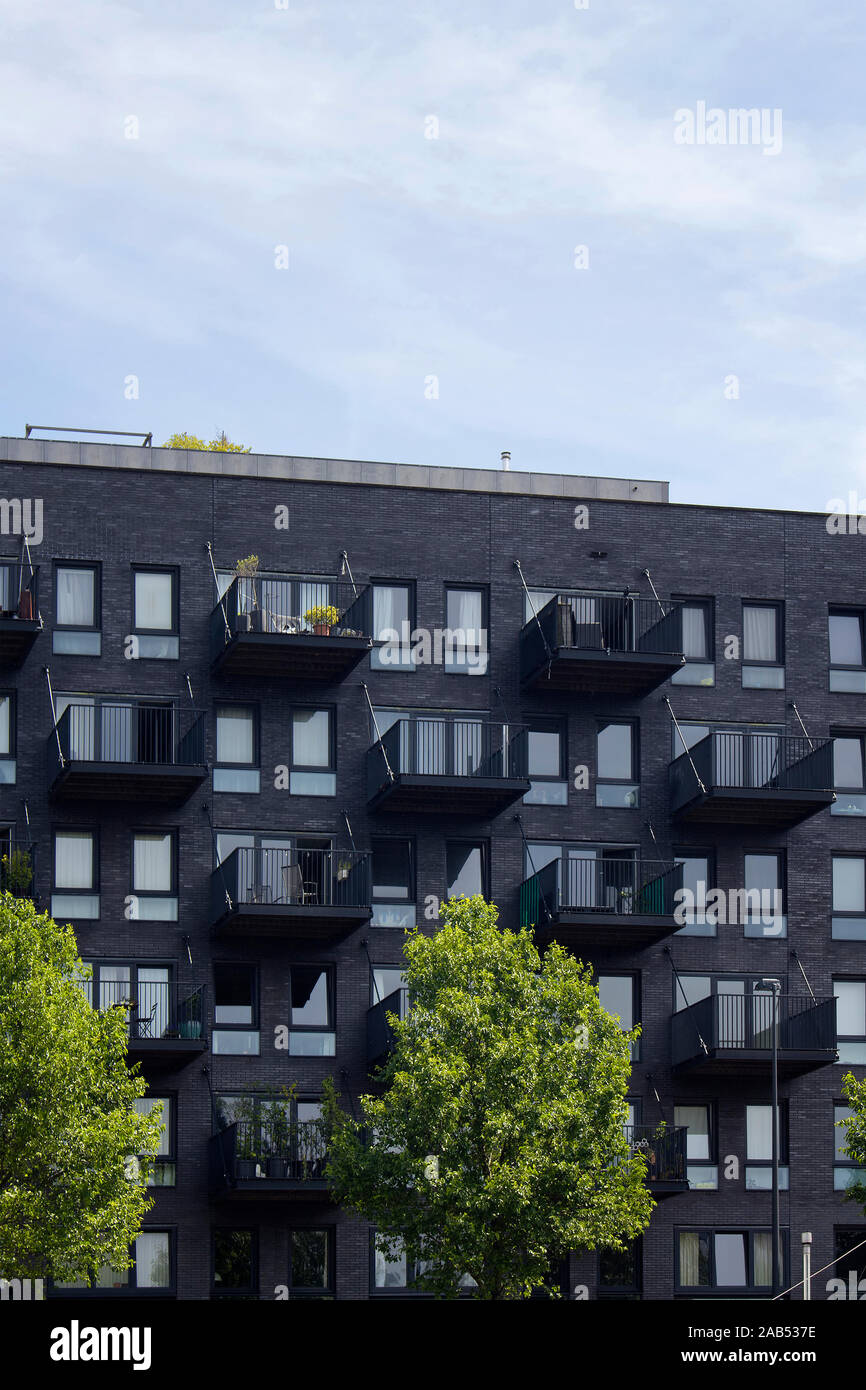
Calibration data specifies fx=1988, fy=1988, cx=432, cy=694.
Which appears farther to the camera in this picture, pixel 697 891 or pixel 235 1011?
pixel 697 891

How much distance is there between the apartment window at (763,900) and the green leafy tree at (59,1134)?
14530 millimetres

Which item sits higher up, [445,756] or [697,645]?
[697,645]

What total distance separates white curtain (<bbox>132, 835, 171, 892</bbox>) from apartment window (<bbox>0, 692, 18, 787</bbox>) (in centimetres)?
283

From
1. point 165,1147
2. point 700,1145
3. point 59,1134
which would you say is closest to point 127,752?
point 165,1147

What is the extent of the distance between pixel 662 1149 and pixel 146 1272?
409 inches

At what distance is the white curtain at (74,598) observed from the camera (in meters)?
40.6

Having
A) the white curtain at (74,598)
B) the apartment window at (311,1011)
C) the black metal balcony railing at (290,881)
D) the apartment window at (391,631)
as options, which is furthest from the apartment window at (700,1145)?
the white curtain at (74,598)

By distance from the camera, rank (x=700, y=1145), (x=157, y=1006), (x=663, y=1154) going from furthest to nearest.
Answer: (x=700, y=1145)
(x=663, y=1154)
(x=157, y=1006)

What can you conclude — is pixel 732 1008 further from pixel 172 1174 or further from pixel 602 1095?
pixel 172 1174

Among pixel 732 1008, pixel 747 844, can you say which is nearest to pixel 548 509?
pixel 747 844

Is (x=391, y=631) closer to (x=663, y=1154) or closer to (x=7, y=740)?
(x=7, y=740)

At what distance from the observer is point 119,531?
4106 cm

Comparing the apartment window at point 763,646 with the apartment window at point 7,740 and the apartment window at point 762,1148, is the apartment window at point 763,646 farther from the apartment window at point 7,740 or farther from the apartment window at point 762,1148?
the apartment window at point 7,740

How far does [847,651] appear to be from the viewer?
4475cm
